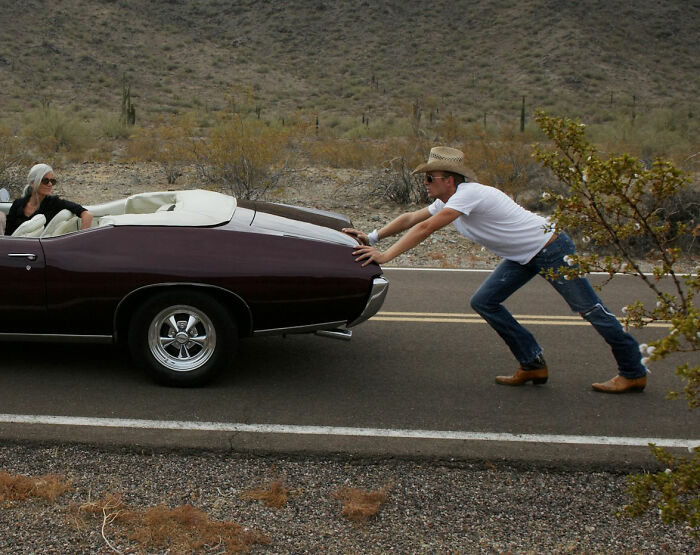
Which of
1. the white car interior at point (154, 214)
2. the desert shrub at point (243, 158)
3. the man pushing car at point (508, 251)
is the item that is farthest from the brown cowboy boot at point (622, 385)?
the desert shrub at point (243, 158)

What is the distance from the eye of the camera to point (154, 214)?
239 inches

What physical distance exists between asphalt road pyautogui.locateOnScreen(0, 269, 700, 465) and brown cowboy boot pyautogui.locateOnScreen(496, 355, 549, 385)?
86mm

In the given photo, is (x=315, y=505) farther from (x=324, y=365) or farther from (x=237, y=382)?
(x=324, y=365)

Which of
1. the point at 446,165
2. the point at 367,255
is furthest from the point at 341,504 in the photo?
the point at 446,165

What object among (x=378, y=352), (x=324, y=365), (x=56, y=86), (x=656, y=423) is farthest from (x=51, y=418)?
(x=56, y=86)

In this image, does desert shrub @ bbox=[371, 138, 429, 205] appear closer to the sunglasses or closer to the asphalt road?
the asphalt road

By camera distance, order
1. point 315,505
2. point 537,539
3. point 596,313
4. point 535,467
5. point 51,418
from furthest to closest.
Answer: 1. point 596,313
2. point 51,418
3. point 535,467
4. point 315,505
5. point 537,539

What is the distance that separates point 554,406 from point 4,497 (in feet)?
11.3

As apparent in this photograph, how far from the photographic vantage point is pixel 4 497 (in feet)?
14.1

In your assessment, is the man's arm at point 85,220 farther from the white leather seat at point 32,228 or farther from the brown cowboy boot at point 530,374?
the brown cowboy boot at point 530,374

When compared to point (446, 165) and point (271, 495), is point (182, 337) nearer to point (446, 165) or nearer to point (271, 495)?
point (271, 495)

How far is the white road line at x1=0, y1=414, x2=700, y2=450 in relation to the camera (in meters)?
5.22

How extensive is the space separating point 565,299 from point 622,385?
0.75 metres

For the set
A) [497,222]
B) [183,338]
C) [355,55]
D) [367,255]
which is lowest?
[183,338]
